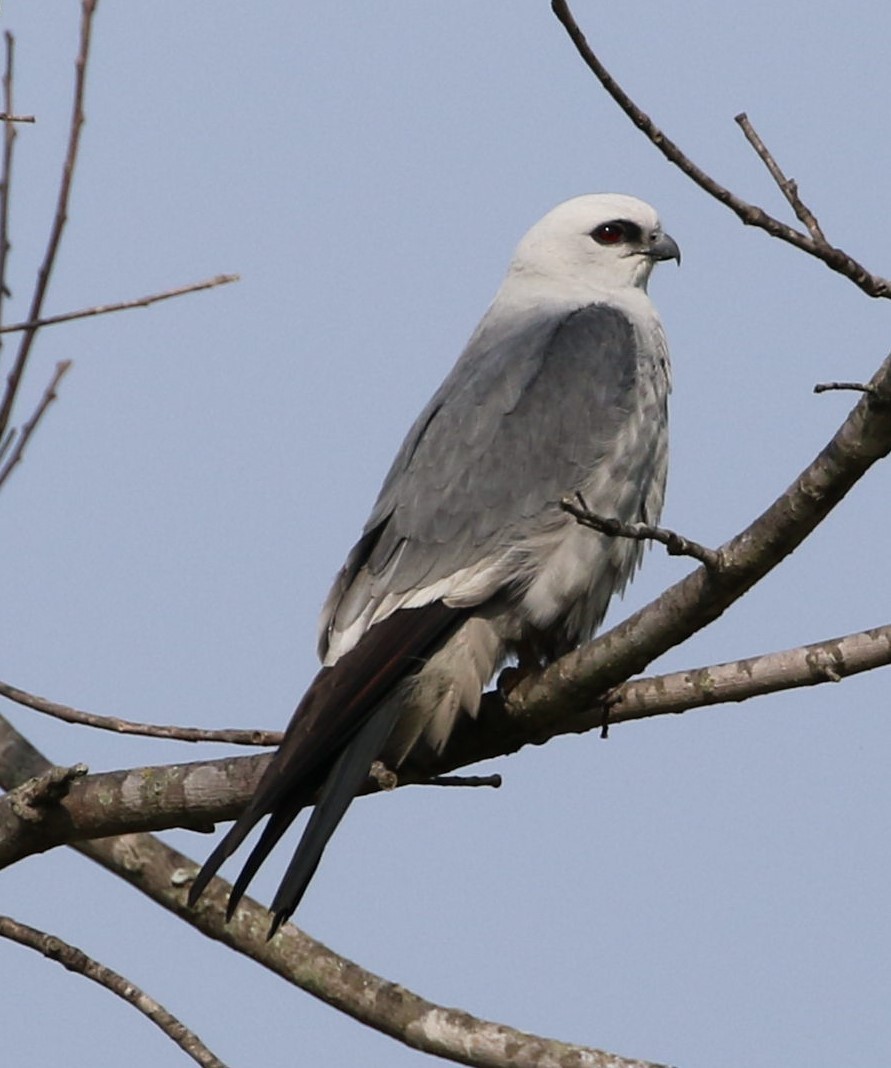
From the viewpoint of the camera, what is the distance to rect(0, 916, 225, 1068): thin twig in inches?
124

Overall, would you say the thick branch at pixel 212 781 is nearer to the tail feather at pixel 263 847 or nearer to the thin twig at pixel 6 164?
the tail feather at pixel 263 847

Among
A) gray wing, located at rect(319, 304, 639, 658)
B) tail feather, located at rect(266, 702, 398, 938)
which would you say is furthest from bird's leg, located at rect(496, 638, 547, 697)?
tail feather, located at rect(266, 702, 398, 938)

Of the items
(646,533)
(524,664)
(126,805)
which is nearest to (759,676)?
(646,533)

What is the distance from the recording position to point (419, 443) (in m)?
4.62

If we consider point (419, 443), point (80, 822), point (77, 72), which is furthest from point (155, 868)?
point (77, 72)

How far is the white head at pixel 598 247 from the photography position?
5.40 meters

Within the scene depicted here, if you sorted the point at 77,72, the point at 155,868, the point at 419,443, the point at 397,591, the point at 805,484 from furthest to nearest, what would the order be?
the point at 419,443 → the point at 397,591 → the point at 155,868 → the point at 805,484 → the point at 77,72

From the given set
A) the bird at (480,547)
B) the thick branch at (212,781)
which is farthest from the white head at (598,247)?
the thick branch at (212,781)

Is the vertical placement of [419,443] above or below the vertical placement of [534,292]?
below

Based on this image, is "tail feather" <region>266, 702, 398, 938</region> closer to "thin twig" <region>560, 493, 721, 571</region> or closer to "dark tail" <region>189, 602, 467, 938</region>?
"dark tail" <region>189, 602, 467, 938</region>

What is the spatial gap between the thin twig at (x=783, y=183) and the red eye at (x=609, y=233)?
2.57 metres

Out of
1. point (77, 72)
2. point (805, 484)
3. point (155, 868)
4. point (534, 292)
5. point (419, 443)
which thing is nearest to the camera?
point (77, 72)

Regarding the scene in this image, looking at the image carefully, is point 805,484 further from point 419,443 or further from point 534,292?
point 534,292

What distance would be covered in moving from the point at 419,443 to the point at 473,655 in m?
0.74
